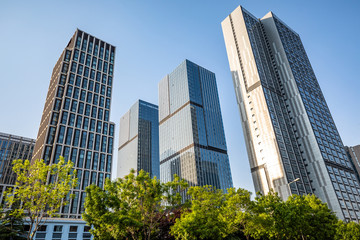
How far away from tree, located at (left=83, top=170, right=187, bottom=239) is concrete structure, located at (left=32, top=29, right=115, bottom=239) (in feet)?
203

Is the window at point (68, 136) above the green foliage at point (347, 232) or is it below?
above

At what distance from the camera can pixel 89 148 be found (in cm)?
9362

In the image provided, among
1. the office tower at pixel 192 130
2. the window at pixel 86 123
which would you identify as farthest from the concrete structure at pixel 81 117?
the office tower at pixel 192 130

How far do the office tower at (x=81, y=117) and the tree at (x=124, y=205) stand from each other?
61.8 meters

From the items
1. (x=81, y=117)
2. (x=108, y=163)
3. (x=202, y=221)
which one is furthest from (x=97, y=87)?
(x=202, y=221)

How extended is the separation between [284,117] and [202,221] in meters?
89.7

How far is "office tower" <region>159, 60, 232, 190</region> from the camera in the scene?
14375 centimetres

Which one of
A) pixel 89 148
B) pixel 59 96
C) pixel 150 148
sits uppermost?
pixel 150 148

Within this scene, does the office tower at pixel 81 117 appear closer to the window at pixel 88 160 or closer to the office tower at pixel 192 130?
the window at pixel 88 160

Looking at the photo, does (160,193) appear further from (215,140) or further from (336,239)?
(215,140)

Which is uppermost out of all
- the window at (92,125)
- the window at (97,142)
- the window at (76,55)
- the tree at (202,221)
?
the window at (76,55)

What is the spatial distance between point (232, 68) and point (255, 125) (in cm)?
3436

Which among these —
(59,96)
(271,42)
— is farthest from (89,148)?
(271,42)

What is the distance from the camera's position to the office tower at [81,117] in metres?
87.2
